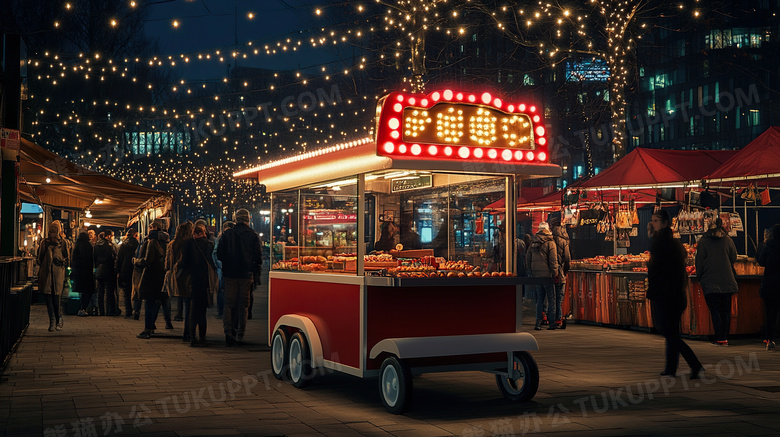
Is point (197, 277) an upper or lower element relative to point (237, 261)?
lower

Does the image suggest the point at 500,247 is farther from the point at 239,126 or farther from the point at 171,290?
the point at 239,126

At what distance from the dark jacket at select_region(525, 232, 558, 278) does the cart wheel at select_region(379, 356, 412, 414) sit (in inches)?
307

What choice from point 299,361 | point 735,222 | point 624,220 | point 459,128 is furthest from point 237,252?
point 735,222

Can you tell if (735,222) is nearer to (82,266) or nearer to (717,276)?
(717,276)

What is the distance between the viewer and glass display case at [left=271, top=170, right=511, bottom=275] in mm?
8422

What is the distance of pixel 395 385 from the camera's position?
24.0 ft

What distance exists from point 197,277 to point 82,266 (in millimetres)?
5671

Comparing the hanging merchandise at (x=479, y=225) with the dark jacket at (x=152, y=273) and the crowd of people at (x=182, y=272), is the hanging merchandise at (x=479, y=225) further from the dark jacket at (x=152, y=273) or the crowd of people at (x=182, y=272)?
the dark jacket at (x=152, y=273)

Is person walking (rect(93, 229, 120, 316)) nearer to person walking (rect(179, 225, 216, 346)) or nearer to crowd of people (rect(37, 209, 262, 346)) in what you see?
crowd of people (rect(37, 209, 262, 346))

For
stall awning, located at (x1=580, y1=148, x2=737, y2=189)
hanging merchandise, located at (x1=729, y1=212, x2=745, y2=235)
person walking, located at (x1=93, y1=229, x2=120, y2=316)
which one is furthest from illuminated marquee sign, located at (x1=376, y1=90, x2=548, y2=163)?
person walking, located at (x1=93, y1=229, x2=120, y2=316)

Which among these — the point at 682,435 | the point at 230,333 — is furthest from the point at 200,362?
the point at 682,435

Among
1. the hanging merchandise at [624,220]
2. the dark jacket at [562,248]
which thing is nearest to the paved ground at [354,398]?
the dark jacket at [562,248]

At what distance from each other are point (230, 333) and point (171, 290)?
1273 millimetres

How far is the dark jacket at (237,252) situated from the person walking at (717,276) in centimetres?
664
